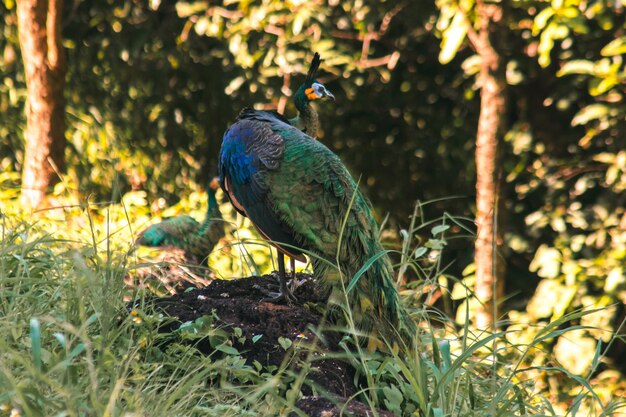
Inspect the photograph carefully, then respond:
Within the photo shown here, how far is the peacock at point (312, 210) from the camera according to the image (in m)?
3.74

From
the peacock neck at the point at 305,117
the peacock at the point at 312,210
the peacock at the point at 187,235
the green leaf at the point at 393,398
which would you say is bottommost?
the peacock at the point at 187,235

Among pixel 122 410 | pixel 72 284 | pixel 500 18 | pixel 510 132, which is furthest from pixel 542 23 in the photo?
pixel 122 410

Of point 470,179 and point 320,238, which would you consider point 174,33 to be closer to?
point 470,179

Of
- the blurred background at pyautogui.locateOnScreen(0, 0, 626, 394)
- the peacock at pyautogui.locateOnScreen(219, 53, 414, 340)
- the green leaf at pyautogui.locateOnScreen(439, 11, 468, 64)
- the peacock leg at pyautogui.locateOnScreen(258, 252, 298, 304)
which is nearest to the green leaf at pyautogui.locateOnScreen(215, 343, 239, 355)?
the peacock at pyautogui.locateOnScreen(219, 53, 414, 340)

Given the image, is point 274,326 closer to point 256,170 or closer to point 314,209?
point 314,209

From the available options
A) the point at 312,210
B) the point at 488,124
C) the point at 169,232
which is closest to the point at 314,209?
the point at 312,210

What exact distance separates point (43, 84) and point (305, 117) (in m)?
2.72

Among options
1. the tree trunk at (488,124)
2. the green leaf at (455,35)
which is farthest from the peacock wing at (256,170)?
the tree trunk at (488,124)

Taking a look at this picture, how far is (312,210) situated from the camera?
13.0ft

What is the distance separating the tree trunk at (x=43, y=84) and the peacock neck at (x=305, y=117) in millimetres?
2553

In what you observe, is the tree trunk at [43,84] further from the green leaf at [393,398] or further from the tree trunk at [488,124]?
the green leaf at [393,398]

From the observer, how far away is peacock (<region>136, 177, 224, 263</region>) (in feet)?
21.7

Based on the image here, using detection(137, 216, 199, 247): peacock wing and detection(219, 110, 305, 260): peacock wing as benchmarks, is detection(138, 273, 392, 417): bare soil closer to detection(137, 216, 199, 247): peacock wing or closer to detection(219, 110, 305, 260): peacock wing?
detection(219, 110, 305, 260): peacock wing

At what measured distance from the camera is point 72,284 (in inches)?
145
